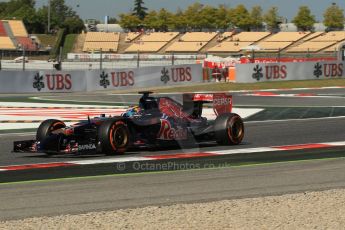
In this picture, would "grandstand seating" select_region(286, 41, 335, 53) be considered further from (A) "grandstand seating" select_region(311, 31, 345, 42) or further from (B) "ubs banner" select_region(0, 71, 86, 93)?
(B) "ubs banner" select_region(0, 71, 86, 93)

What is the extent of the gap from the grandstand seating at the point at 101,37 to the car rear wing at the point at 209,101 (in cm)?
9695

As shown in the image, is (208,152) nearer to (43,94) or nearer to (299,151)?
(299,151)

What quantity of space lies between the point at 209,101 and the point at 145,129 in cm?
145

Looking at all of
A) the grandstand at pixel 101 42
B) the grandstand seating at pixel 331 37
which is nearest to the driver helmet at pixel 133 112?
the grandstand seating at pixel 331 37

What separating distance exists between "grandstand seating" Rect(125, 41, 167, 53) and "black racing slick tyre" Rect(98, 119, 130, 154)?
9318cm

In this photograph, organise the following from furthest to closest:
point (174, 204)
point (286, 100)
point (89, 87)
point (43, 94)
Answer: point (89, 87), point (43, 94), point (286, 100), point (174, 204)

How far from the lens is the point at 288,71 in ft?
127

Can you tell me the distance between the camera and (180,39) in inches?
4358

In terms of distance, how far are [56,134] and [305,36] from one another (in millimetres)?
91695

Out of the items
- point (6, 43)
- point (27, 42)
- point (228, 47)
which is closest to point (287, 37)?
point (228, 47)

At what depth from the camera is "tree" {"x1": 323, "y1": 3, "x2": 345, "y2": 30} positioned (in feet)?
391

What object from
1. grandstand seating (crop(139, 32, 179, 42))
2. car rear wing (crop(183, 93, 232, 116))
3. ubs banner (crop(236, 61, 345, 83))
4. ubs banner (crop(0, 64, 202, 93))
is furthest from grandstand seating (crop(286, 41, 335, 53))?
car rear wing (crop(183, 93, 232, 116))

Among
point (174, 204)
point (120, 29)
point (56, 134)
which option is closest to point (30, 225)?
point (174, 204)

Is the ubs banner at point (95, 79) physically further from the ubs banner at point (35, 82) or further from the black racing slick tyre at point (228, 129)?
the black racing slick tyre at point (228, 129)
